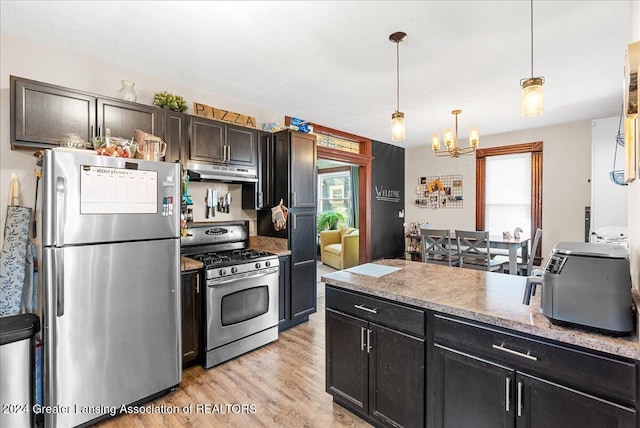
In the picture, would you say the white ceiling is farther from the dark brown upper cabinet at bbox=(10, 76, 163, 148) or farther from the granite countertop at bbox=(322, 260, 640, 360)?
the granite countertop at bbox=(322, 260, 640, 360)

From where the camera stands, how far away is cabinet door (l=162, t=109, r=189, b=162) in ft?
9.04

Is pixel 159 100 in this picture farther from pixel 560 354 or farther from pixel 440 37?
pixel 560 354

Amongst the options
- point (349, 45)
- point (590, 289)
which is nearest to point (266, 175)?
point (349, 45)

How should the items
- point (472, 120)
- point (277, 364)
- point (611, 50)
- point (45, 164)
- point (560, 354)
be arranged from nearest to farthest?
point (560, 354)
point (45, 164)
point (611, 50)
point (277, 364)
point (472, 120)

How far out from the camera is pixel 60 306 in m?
1.80

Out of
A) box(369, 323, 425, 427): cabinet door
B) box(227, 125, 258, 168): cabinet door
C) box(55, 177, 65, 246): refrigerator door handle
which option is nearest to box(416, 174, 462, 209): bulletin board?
box(227, 125, 258, 168): cabinet door

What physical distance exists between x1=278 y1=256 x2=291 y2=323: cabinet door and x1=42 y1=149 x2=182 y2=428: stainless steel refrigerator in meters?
1.23

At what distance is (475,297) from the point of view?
162 centimetres

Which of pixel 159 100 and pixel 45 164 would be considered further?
pixel 159 100

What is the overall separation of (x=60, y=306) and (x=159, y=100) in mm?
1849

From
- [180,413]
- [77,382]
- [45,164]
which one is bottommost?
[180,413]

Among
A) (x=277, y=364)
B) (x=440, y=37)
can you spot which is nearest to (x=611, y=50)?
(x=440, y=37)

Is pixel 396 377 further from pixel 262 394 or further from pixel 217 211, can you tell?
pixel 217 211

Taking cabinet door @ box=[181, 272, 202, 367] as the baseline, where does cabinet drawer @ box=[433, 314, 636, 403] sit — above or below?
above
